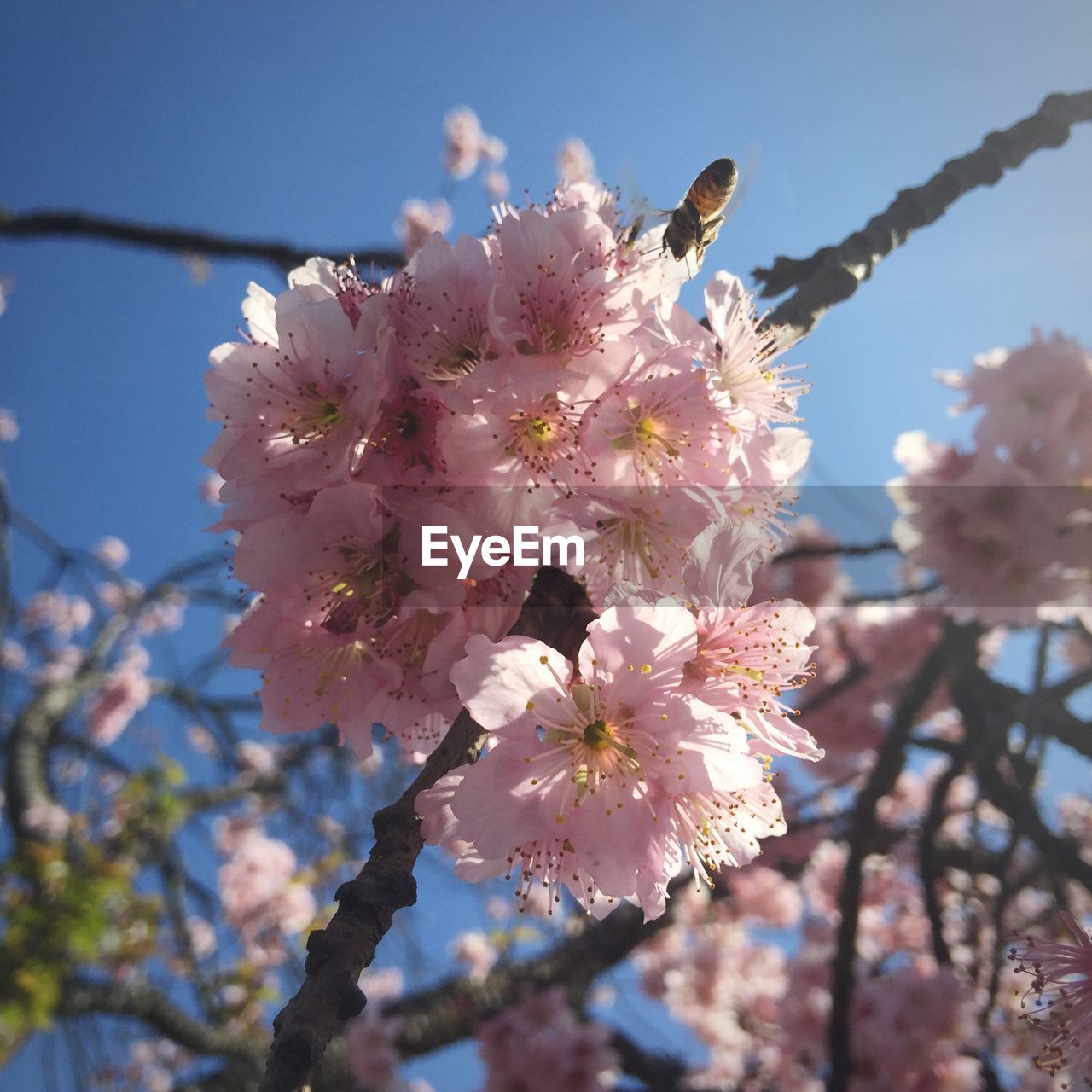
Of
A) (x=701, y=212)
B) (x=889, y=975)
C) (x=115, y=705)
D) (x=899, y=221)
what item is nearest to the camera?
(x=701, y=212)

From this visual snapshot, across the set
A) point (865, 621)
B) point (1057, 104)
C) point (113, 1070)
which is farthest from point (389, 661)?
point (865, 621)

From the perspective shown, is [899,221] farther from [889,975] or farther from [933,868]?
[889,975]

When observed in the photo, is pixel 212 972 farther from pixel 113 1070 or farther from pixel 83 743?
pixel 83 743

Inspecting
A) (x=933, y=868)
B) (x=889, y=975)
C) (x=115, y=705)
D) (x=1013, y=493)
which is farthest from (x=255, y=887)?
(x=1013, y=493)

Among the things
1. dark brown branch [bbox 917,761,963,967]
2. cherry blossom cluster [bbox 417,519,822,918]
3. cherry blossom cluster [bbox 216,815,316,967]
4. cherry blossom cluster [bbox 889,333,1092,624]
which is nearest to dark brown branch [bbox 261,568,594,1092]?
cherry blossom cluster [bbox 417,519,822,918]

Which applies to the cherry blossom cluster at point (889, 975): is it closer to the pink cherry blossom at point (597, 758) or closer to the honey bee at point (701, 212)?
the pink cherry blossom at point (597, 758)

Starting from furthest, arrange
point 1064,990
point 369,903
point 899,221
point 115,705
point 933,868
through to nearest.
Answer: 1. point 115,705
2. point 933,868
3. point 899,221
4. point 1064,990
5. point 369,903
